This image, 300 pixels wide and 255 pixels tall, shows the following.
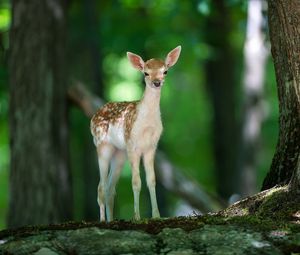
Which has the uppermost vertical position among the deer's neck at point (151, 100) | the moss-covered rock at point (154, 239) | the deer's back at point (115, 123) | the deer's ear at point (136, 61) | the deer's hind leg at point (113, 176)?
the deer's ear at point (136, 61)

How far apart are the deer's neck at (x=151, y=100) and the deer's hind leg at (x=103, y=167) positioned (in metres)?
0.60

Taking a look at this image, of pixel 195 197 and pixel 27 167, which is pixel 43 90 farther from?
pixel 195 197

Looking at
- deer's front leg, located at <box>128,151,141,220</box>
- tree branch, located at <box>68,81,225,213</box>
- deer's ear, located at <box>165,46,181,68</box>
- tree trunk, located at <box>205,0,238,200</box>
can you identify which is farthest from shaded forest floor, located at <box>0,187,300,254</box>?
tree trunk, located at <box>205,0,238,200</box>

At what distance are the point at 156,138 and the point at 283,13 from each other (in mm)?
1699

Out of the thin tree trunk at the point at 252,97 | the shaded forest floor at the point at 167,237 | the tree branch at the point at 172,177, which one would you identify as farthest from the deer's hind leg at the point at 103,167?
the thin tree trunk at the point at 252,97

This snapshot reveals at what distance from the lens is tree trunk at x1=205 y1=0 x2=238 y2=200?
17469 millimetres

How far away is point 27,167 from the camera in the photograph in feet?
36.0

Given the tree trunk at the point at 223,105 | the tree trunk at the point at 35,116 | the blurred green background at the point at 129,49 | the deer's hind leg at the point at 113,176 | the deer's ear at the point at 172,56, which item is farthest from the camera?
the tree trunk at the point at 223,105

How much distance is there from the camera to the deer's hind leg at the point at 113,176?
737 centimetres

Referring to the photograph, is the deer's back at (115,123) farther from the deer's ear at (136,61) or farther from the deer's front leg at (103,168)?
the deer's ear at (136,61)

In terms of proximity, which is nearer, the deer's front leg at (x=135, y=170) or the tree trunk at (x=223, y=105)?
the deer's front leg at (x=135, y=170)

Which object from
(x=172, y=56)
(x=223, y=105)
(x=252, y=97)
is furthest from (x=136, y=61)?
(x=223, y=105)

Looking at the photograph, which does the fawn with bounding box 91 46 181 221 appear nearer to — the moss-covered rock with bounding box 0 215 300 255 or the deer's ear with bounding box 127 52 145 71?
the deer's ear with bounding box 127 52 145 71

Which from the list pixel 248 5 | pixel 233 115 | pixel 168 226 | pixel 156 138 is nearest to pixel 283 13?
pixel 156 138
